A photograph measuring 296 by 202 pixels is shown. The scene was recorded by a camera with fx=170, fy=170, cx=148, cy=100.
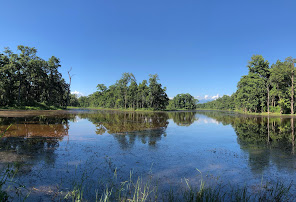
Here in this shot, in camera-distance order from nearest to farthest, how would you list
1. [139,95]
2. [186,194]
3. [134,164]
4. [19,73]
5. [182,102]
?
[186,194] < [134,164] < [19,73] < [139,95] < [182,102]

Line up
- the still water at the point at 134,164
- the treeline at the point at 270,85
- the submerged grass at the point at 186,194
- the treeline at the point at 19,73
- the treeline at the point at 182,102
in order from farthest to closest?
the treeline at the point at 182,102, the treeline at the point at 270,85, the treeline at the point at 19,73, the still water at the point at 134,164, the submerged grass at the point at 186,194

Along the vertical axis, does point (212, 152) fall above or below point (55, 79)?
below

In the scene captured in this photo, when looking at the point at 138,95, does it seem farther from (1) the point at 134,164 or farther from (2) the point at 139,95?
(1) the point at 134,164

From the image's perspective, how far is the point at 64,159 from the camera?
761 cm

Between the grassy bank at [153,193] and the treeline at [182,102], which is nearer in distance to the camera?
the grassy bank at [153,193]

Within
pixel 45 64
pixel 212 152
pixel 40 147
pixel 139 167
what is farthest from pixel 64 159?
pixel 45 64

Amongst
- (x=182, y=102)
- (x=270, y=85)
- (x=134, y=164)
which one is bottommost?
(x=134, y=164)

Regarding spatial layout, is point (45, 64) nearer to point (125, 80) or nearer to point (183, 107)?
point (125, 80)

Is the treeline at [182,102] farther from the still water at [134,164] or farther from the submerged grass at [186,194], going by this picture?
the submerged grass at [186,194]

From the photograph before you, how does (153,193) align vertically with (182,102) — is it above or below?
below

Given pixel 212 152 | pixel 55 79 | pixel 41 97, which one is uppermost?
pixel 55 79

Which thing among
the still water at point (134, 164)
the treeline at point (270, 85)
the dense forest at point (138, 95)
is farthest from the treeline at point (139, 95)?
the still water at point (134, 164)

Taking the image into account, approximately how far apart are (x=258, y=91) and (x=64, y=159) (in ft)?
195

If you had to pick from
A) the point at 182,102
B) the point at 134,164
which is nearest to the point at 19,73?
the point at 134,164
